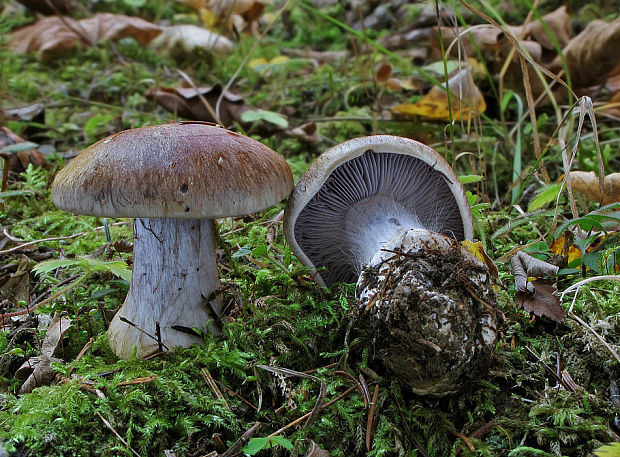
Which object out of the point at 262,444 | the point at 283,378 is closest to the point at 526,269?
the point at 283,378

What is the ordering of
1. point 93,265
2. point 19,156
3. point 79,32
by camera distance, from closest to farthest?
point 93,265 → point 19,156 → point 79,32

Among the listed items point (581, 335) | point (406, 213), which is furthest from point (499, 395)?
point (406, 213)

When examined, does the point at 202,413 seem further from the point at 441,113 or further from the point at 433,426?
the point at 441,113

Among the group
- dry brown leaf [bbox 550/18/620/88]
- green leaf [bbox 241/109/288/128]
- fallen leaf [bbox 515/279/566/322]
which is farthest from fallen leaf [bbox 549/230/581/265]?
dry brown leaf [bbox 550/18/620/88]

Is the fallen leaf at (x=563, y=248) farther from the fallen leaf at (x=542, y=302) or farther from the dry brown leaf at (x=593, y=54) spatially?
the dry brown leaf at (x=593, y=54)

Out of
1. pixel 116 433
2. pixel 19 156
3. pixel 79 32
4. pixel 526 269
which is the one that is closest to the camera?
pixel 116 433

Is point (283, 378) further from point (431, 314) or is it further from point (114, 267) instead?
point (114, 267)
